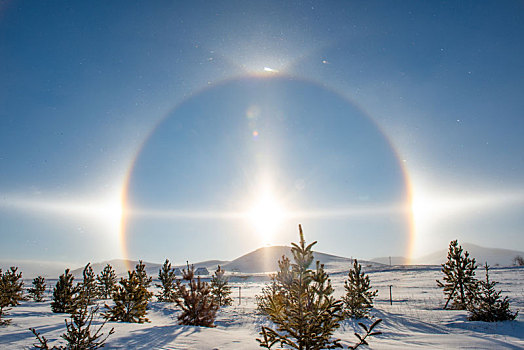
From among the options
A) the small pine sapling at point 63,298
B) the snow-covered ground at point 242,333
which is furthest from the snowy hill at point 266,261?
the small pine sapling at point 63,298

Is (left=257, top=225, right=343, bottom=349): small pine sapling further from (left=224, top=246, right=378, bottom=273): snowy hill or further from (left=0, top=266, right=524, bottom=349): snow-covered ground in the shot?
(left=224, top=246, right=378, bottom=273): snowy hill

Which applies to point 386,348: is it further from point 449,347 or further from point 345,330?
point 345,330

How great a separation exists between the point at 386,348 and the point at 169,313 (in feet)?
49.3

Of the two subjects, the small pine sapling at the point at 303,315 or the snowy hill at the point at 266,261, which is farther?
the snowy hill at the point at 266,261

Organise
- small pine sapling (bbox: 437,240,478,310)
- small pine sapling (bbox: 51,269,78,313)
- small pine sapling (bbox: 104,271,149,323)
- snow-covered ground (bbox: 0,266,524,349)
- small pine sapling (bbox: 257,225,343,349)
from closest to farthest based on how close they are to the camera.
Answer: small pine sapling (bbox: 257,225,343,349) → snow-covered ground (bbox: 0,266,524,349) → small pine sapling (bbox: 104,271,149,323) → small pine sapling (bbox: 51,269,78,313) → small pine sapling (bbox: 437,240,478,310)

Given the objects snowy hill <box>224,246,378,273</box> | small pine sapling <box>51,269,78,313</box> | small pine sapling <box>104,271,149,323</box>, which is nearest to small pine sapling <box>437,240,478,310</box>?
small pine sapling <box>104,271,149,323</box>

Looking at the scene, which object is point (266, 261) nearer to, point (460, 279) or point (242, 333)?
point (460, 279)

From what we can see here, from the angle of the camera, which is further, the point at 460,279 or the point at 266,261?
the point at 266,261

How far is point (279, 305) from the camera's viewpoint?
6.76 meters

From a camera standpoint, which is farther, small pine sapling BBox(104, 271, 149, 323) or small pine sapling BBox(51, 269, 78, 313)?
small pine sapling BBox(51, 269, 78, 313)

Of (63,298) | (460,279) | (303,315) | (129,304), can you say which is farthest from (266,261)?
(303,315)

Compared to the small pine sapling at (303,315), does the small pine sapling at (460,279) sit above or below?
below

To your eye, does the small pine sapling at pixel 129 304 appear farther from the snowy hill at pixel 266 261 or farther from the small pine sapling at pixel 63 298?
the snowy hill at pixel 266 261

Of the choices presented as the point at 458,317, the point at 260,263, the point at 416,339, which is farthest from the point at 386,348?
the point at 260,263
